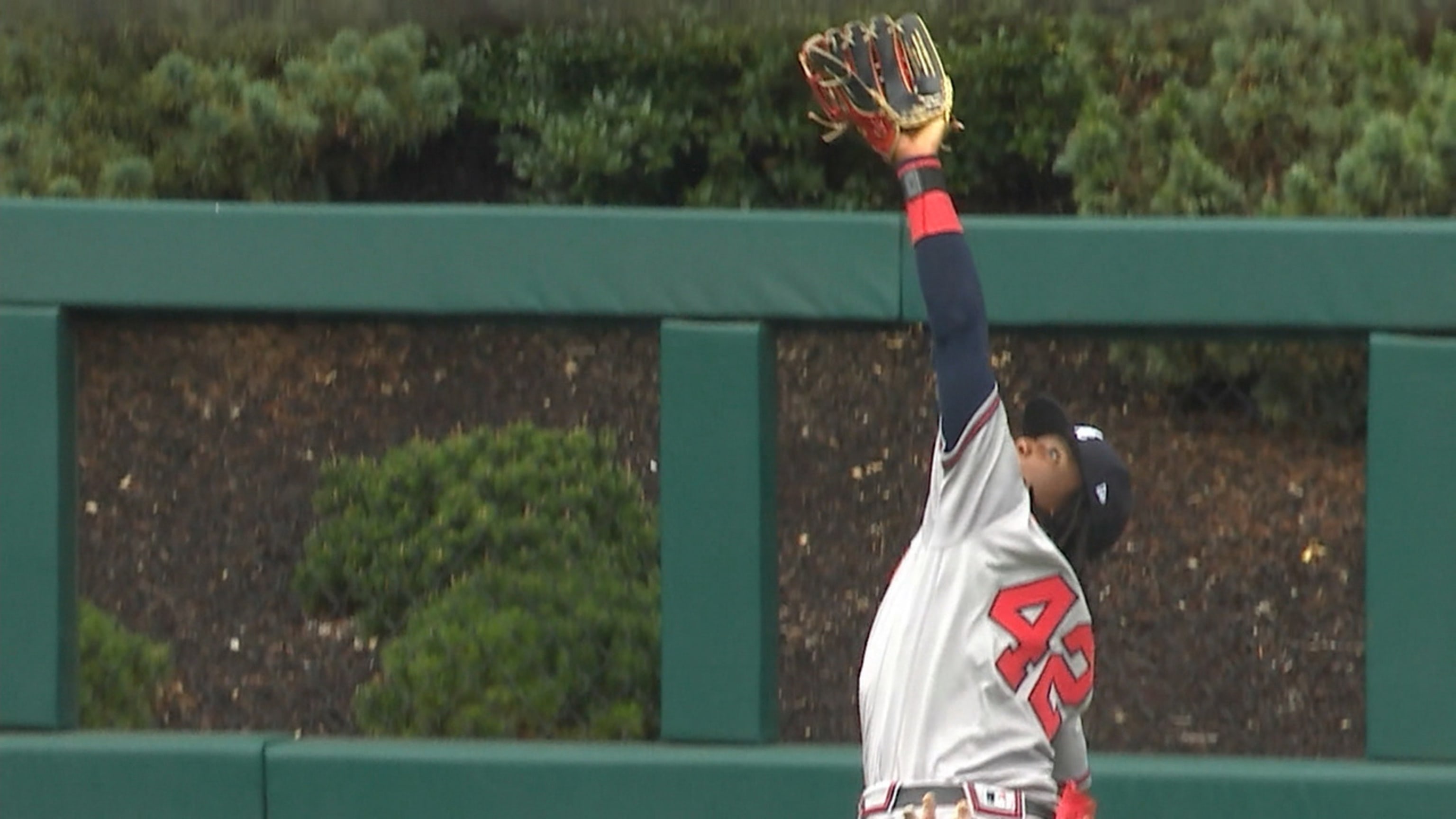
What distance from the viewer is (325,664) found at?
17.2ft

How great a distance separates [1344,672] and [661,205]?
380 centimetres

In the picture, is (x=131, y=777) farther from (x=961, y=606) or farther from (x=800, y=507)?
(x=961, y=606)

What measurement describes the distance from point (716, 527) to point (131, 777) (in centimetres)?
139

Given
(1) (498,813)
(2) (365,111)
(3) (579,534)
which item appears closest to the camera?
(1) (498,813)

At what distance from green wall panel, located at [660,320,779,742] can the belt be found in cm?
138

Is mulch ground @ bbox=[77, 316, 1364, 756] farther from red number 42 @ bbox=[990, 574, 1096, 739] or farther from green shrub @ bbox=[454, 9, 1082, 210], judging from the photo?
green shrub @ bbox=[454, 9, 1082, 210]

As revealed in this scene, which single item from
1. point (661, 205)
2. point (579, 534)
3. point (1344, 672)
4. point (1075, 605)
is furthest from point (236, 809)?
point (661, 205)

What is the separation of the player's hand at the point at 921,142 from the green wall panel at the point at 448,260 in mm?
1262

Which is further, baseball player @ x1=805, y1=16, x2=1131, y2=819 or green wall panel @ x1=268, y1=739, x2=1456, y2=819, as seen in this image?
green wall panel @ x1=268, y1=739, x2=1456, y2=819

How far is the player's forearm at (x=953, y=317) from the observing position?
309 cm

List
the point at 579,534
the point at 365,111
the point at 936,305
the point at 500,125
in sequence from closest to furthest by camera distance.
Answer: the point at 936,305 → the point at 579,534 → the point at 365,111 → the point at 500,125

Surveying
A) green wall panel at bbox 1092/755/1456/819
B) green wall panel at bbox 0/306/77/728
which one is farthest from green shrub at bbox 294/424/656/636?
green wall panel at bbox 1092/755/1456/819

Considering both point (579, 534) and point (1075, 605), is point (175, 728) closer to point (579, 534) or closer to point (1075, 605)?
point (579, 534)

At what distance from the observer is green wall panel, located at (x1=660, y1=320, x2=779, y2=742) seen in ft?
14.9
